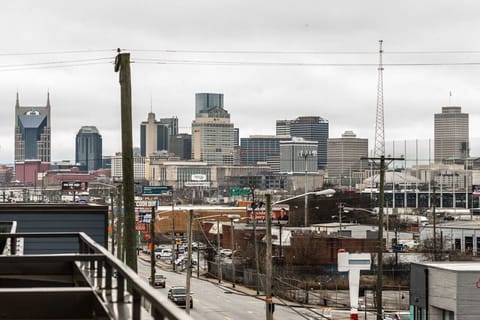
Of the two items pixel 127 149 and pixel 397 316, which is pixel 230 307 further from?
pixel 127 149

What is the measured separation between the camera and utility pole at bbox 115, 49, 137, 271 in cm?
1783

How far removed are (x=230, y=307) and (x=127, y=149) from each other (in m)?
35.6

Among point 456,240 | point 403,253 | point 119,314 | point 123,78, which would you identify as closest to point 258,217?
point 403,253

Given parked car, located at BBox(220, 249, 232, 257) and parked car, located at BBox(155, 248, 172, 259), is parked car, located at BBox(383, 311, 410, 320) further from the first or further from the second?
parked car, located at BBox(155, 248, 172, 259)

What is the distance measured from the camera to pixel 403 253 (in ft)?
279

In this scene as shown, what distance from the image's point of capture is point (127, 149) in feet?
59.1

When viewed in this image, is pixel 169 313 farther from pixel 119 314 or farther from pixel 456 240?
pixel 456 240

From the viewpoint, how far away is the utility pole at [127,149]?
17828 millimetres

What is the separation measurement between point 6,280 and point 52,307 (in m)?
2.68

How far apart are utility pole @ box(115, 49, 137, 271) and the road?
23.7m

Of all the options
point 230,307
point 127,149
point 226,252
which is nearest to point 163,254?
point 226,252

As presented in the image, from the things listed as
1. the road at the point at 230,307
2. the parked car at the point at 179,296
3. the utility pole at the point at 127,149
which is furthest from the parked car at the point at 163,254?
the utility pole at the point at 127,149

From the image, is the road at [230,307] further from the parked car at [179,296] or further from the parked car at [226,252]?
the parked car at [226,252]

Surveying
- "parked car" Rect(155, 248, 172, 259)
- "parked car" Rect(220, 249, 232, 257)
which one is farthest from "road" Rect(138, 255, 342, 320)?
"parked car" Rect(155, 248, 172, 259)
